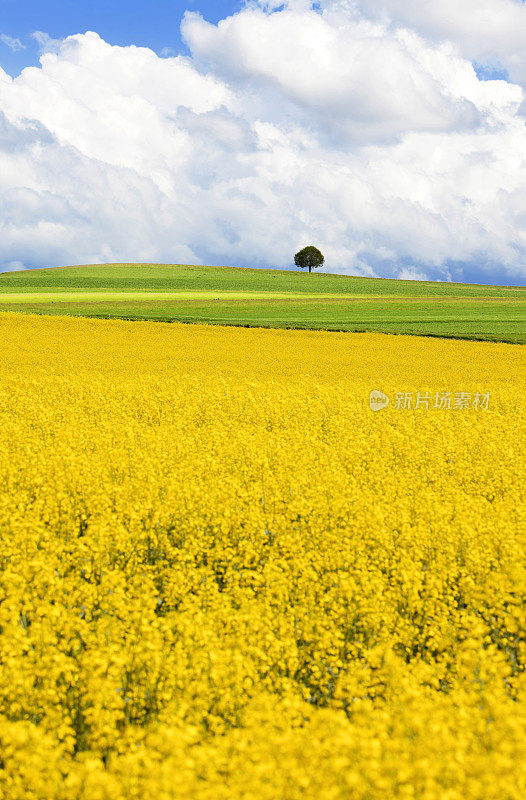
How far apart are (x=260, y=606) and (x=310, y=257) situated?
131759 millimetres

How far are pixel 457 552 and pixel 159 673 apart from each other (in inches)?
211

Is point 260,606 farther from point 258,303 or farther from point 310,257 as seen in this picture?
point 310,257

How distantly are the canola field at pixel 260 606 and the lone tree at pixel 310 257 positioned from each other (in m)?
120

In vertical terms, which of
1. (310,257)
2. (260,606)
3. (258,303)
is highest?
(310,257)

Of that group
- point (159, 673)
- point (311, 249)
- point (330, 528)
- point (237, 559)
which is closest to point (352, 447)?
point (330, 528)

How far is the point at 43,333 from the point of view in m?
40.8

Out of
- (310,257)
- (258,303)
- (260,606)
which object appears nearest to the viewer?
(260,606)

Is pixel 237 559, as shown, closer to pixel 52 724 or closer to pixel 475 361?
pixel 52 724

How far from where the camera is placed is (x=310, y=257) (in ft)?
438

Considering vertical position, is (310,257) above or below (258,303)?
above

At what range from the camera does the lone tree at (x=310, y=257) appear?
134 m

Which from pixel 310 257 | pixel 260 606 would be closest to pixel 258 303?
pixel 260 606

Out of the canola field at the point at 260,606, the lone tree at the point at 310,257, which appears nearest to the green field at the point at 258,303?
the lone tree at the point at 310,257

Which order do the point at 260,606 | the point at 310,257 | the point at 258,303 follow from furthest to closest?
1. the point at 310,257
2. the point at 258,303
3. the point at 260,606
